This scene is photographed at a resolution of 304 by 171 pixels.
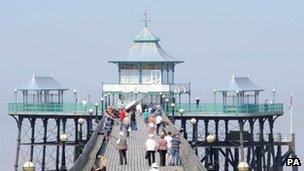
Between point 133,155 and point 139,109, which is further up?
point 139,109

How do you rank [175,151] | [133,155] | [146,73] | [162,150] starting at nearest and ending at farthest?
[175,151]
[162,150]
[133,155]
[146,73]

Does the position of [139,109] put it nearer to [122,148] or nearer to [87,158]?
[122,148]

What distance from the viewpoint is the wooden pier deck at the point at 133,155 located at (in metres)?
45.5

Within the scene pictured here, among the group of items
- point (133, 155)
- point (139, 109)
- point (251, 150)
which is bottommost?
point (251, 150)

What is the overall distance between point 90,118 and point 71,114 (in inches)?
282

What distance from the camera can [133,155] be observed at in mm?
51062

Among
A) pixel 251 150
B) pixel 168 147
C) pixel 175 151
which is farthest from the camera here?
pixel 251 150

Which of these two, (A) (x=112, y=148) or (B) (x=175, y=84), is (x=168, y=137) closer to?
(A) (x=112, y=148)

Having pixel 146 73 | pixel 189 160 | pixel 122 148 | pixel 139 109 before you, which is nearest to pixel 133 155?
pixel 122 148

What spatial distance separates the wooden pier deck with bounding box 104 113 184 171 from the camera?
4550 centimetres

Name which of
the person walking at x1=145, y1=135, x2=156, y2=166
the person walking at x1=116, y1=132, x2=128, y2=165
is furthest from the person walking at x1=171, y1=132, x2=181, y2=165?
the person walking at x1=116, y1=132, x2=128, y2=165

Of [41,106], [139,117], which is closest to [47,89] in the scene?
[41,106]

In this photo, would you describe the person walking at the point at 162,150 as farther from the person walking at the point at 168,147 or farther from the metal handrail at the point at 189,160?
the metal handrail at the point at 189,160

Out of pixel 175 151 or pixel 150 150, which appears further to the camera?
pixel 150 150
